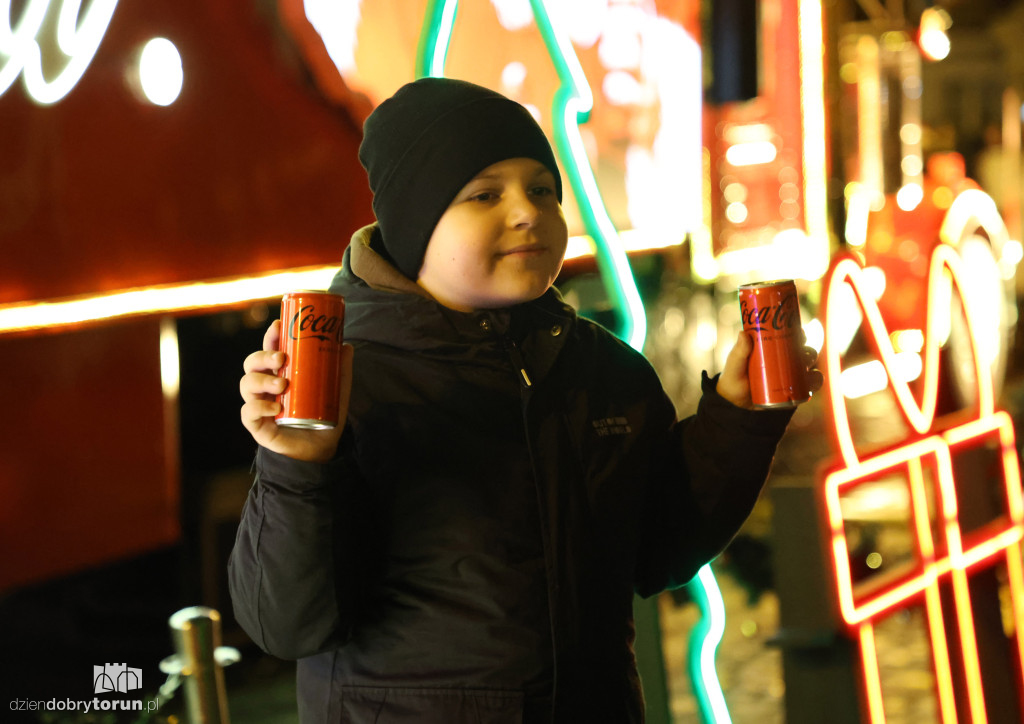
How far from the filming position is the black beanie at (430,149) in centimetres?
161

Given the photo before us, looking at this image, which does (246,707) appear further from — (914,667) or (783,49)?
(783,49)

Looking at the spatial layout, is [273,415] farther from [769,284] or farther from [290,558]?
[769,284]

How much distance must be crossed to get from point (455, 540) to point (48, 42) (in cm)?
164

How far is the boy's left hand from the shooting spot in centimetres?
179

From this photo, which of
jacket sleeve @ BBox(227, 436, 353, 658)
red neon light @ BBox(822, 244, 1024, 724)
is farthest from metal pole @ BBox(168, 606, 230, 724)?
red neon light @ BBox(822, 244, 1024, 724)

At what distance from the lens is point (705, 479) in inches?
70.6

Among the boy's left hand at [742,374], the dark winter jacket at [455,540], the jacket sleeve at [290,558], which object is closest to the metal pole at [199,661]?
the dark winter jacket at [455,540]

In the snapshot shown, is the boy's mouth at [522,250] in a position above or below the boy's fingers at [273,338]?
above

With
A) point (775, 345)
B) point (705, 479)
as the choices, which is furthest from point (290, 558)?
point (775, 345)

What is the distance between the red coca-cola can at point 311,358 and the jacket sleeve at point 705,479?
66 cm

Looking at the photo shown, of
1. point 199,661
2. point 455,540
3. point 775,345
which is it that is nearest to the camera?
point 455,540

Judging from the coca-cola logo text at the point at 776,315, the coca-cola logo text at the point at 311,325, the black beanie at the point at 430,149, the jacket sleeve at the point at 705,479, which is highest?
the black beanie at the point at 430,149

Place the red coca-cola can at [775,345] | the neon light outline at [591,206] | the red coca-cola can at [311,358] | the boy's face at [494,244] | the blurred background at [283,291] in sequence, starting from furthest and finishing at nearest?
the blurred background at [283,291]
the neon light outline at [591,206]
the red coca-cola can at [775,345]
the boy's face at [494,244]
the red coca-cola can at [311,358]

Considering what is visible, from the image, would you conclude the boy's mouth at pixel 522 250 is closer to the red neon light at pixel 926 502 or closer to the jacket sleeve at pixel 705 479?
the jacket sleeve at pixel 705 479
